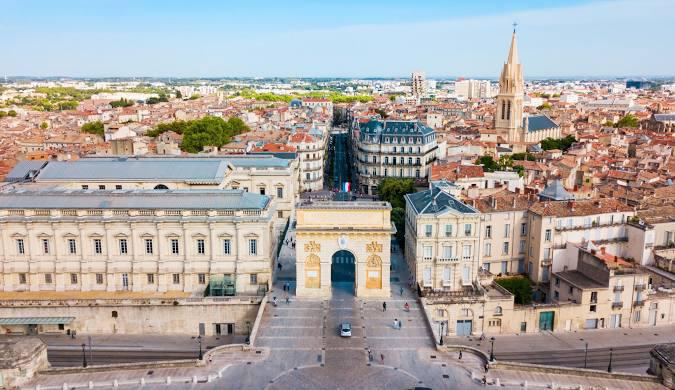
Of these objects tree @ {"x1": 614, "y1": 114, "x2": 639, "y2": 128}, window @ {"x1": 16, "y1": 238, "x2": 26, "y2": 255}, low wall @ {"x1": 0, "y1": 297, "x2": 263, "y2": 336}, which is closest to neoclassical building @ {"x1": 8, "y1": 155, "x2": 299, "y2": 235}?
window @ {"x1": 16, "y1": 238, "x2": 26, "y2": 255}

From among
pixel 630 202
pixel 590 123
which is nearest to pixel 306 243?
pixel 630 202

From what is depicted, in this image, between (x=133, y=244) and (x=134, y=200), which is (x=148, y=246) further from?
(x=134, y=200)

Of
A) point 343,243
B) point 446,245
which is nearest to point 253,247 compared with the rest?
point 343,243

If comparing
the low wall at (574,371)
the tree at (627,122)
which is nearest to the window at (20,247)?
the low wall at (574,371)

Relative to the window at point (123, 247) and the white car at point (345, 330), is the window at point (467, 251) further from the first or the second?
the window at point (123, 247)

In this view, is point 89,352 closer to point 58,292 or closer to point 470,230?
point 58,292

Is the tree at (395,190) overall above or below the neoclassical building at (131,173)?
below

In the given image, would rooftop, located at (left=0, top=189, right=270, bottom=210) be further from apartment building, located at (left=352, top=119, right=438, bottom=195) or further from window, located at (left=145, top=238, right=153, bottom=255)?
apartment building, located at (left=352, top=119, right=438, bottom=195)
